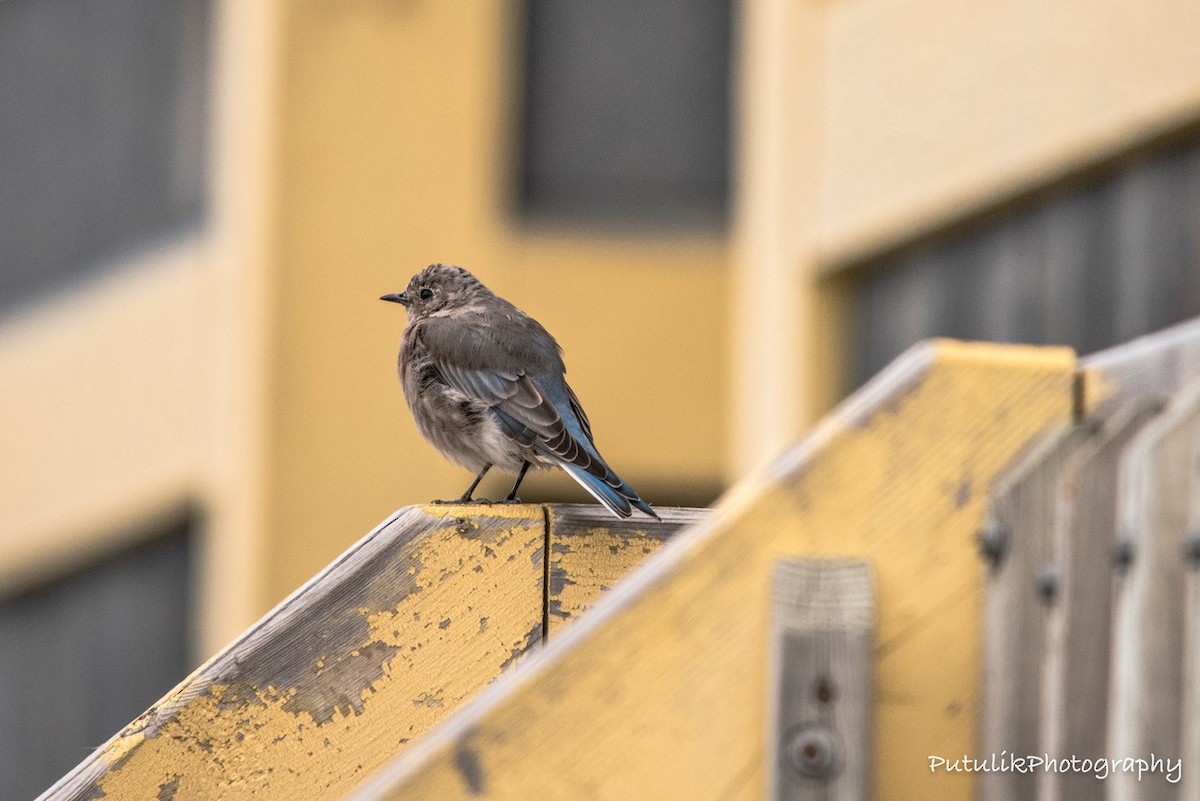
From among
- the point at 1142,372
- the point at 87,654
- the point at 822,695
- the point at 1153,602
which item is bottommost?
the point at 87,654

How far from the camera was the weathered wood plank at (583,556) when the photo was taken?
3.30 m

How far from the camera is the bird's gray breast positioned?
5.85 metres

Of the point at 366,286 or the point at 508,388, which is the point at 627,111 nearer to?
the point at 366,286

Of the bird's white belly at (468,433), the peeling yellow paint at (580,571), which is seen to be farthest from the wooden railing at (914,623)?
the bird's white belly at (468,433)

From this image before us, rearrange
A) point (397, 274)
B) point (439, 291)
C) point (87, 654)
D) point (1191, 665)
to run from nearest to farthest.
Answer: point (1191, 665) < point (439, 291) < point (397, 274) < point (87, 654)

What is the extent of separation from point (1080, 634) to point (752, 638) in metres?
0.38

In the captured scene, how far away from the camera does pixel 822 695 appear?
233 cm

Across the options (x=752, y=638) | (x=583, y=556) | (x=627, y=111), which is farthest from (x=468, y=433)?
(x=627, y=111)

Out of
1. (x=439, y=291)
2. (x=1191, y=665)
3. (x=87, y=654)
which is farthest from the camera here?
(x=87, y=654)

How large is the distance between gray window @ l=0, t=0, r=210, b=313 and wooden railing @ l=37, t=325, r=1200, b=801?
9751mm

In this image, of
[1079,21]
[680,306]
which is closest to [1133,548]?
[1079,21]

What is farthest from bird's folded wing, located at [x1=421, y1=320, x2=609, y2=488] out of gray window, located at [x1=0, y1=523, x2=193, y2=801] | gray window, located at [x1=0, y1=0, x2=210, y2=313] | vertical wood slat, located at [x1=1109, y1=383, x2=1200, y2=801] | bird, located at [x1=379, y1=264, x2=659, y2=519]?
gray window, located at [x1=0, y1=0, x2=210, y2=313]

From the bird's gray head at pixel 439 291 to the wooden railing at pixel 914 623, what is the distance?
439 cm

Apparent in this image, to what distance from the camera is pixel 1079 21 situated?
768cm
